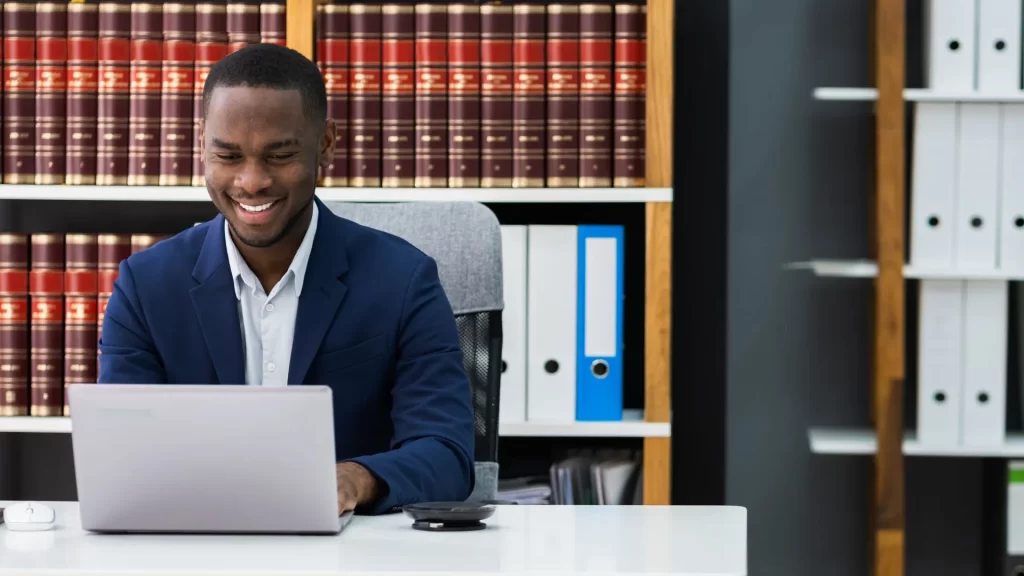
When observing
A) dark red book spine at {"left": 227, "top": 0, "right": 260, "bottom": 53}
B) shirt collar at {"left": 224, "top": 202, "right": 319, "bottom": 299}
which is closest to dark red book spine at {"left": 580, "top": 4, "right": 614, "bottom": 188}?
dark red book spine at {"left": 227, "top": 0, "right": 260, "bottom": 53}

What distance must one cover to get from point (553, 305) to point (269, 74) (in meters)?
0.91

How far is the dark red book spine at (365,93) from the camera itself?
2312 millimetres

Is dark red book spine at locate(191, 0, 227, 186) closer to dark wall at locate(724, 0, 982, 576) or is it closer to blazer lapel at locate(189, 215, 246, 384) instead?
blazer lapel at locate(189, 215, 246, 384)

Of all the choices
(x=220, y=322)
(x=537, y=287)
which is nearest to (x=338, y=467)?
(x=220, y=322)

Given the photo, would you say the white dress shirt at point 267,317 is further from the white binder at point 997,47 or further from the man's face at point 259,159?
the white binder at point 997,47

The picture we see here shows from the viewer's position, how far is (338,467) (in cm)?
127

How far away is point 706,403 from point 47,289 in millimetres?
1387

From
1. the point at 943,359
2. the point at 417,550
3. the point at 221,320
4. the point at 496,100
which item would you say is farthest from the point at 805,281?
the point at 417,550

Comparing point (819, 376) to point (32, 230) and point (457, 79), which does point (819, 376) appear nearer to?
point (457, 79)

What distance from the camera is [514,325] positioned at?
2.28 meters

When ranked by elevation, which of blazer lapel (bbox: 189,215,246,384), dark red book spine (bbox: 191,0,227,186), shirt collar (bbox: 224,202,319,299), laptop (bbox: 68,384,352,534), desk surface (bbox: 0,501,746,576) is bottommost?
desk surface (bbox: 0,501,746,576)

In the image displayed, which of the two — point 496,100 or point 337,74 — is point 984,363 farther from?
point 337,74

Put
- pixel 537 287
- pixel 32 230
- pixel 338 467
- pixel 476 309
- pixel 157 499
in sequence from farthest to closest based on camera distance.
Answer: pixel 32 230 → pixel 537 287 → pixel 476 309 → pixel 338 467 → pixel 157 499

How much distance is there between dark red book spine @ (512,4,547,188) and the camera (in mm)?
2299
